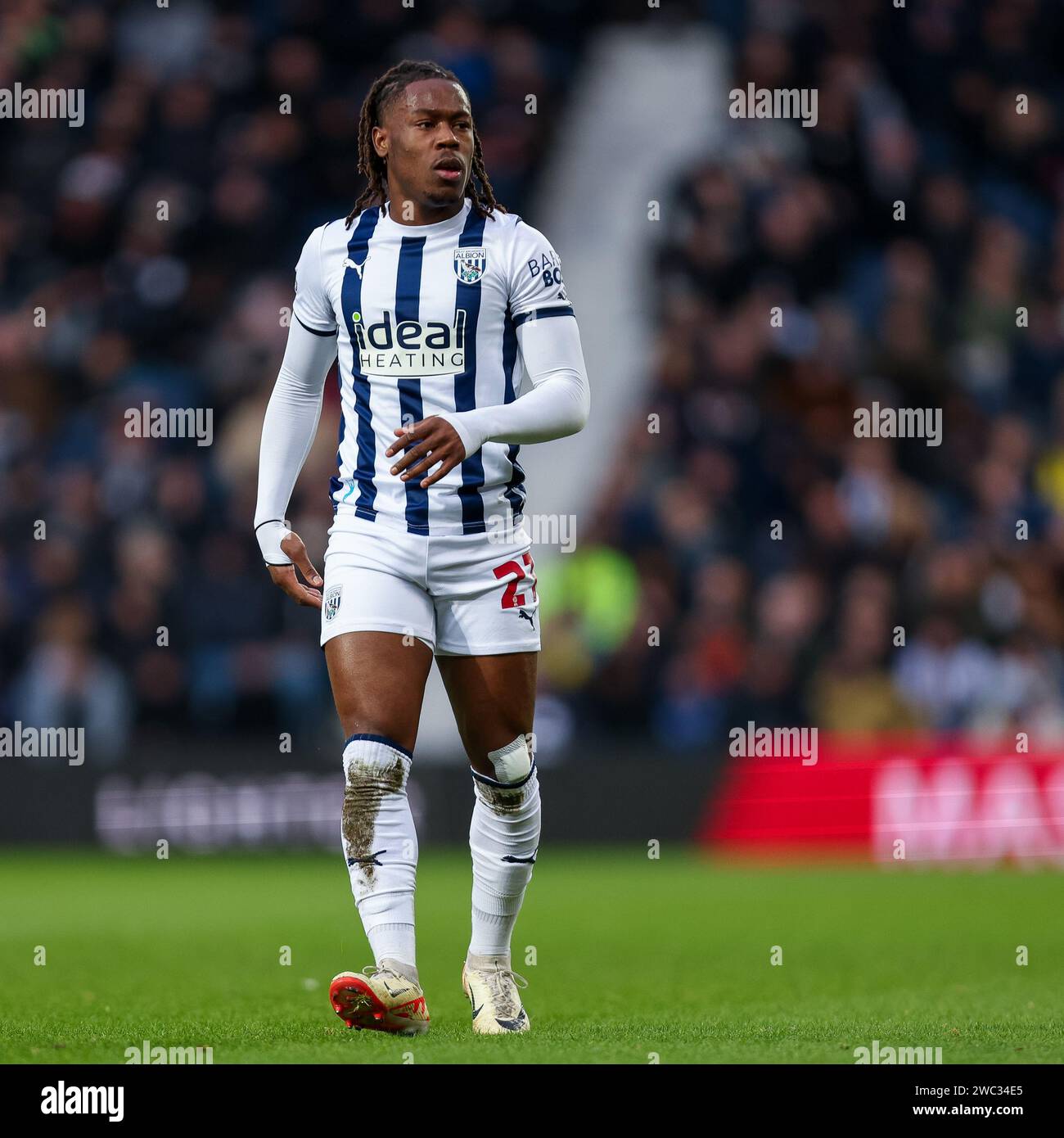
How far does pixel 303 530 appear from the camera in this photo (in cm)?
1401

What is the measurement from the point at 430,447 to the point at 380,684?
2.28 ft

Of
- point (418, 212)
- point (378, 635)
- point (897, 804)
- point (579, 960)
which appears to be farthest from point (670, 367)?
point (378, 635)

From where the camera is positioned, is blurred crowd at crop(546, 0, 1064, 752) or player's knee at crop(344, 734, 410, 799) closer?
player's knee at crop(344, 734, 410, 799)

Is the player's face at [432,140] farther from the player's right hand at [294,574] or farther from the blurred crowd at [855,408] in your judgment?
the blurred crowd at [855,408]

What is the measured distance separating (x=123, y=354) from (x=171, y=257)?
100cm

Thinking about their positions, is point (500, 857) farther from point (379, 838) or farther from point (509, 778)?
point (379, 838)

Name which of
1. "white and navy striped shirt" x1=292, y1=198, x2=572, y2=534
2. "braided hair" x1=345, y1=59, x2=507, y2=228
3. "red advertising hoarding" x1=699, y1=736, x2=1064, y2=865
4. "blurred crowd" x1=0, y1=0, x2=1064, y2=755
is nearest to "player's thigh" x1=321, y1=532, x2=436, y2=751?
"white and navy striped shirt" x1=292, y1=198, x2=572, y2=534

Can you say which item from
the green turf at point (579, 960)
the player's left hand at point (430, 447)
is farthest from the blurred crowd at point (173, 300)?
the player's left hand at point (430, 447)

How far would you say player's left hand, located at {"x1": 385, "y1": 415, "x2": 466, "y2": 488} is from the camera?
5000mm

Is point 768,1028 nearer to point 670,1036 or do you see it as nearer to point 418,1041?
point 670,1036

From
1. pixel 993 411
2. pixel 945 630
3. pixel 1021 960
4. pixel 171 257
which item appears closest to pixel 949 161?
pixel 993 411

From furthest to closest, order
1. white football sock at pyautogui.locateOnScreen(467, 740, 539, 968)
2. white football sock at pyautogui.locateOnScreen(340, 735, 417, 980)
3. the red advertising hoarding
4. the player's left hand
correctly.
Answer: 1. the red advertising hoarding
2. white football sock at pyautogui.locateOnScreen(467, 740, 539, 968)
3. white football sock at pyautogui.locateOnScreen(340, 735, 417, 980)
4. the player's left hand

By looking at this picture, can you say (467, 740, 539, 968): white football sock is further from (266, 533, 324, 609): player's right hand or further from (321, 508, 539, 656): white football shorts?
(266, 533, 324, 609): player's right hand

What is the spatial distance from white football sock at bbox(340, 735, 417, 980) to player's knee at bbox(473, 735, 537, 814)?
322 millimetres
